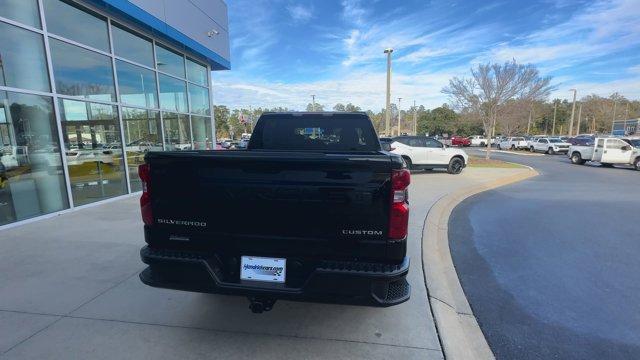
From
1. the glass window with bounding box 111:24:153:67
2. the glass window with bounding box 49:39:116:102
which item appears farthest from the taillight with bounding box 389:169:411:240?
the glass window with bounding box 111:24:153:67

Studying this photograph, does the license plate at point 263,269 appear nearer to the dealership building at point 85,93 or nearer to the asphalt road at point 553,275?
the asphalt road at point 553,275

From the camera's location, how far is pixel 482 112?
21.0 m

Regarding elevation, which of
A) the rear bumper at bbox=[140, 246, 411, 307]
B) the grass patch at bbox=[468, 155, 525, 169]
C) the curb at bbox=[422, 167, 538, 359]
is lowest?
the grass patch at bbox=[468, 155, 525, 169]

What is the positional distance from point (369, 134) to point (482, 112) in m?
19.9

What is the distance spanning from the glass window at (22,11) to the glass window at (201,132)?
6386 millimetres

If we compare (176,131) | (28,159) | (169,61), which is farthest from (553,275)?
(169,61)

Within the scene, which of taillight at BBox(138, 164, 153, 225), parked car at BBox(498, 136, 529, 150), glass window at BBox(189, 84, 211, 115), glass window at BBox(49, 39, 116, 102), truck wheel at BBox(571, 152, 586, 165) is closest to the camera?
taillight at BBox(138, 164, 153, 225)

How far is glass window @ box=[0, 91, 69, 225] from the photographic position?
6199 mm

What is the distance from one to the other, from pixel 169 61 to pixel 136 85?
2.01 meters

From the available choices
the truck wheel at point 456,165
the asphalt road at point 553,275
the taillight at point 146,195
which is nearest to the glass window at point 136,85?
the taillight at point 146,195

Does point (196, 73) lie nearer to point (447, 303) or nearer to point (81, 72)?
point (81, 72)

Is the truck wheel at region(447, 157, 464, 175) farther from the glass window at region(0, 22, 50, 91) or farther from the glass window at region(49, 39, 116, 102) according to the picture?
the glass window at region(0, 22, 50, 91)

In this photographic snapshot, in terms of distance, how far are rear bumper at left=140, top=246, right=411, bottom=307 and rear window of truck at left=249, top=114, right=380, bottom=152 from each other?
6.75 feet

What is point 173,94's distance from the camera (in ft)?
37.5
